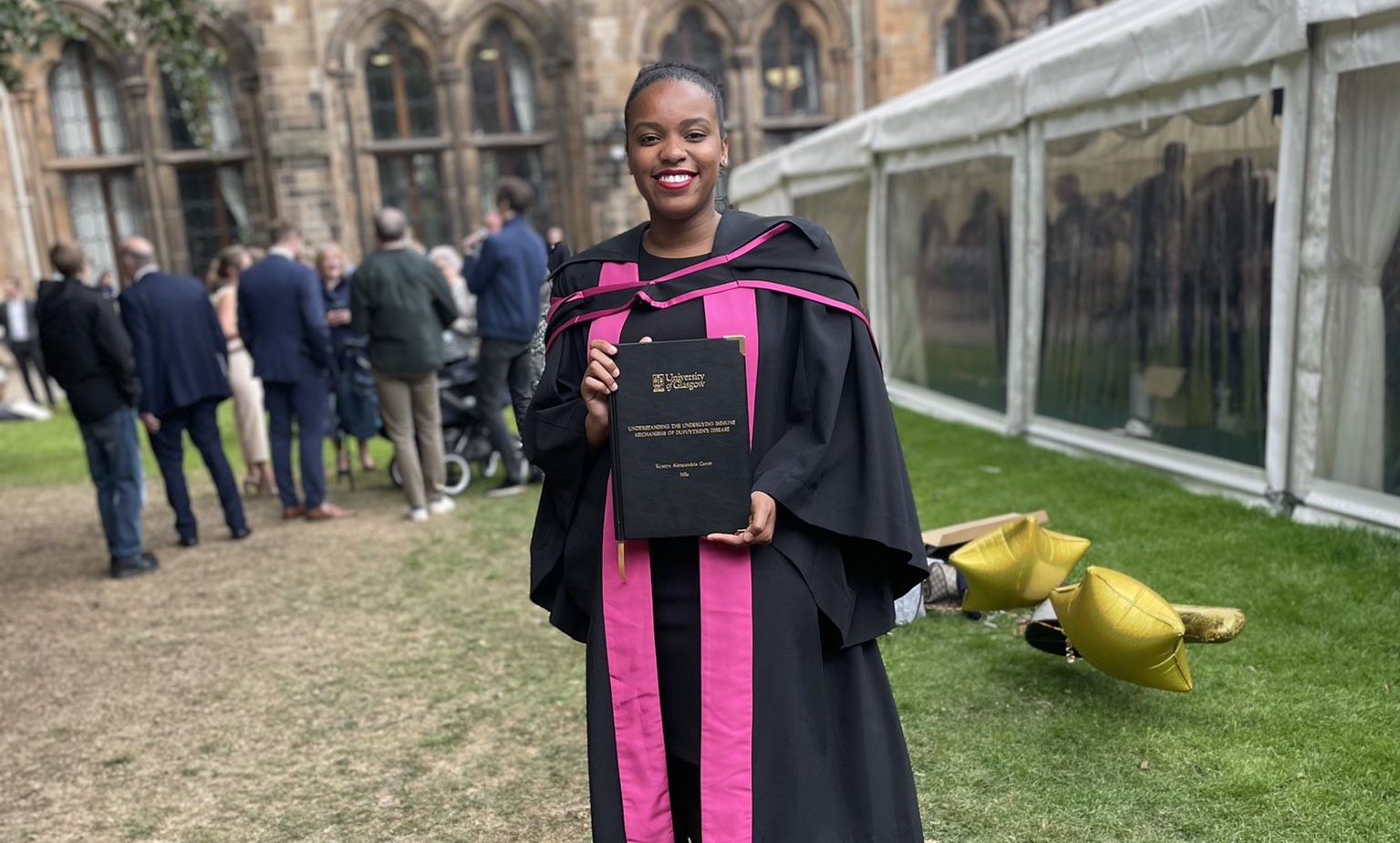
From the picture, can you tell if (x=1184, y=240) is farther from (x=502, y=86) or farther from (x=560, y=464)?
(x=502, y=86)

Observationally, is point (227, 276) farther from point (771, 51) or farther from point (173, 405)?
point (771, 51)

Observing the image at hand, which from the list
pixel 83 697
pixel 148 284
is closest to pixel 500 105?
pixel 148 284

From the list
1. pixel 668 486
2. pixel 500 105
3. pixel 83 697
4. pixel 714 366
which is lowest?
pixel 83 697

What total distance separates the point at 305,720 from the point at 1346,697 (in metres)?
3.75

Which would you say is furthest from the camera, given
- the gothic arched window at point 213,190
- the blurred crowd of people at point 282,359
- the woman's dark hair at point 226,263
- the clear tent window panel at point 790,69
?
the clear tent window panel at point 790,69

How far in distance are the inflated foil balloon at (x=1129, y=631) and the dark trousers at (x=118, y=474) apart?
18.8ft

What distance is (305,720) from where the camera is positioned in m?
4.64

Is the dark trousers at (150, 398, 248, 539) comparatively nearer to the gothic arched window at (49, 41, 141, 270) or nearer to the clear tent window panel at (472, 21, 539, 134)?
the clear tent window panel at (472, 21, 539, 134)

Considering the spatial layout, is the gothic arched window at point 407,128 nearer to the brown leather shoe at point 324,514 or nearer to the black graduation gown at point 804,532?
the brown leather shoe at point 324,514

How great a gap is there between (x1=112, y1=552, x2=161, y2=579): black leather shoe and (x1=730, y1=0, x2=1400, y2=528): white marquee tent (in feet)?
19.8

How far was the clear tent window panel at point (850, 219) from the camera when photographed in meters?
11.6

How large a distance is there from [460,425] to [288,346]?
148 centimetres

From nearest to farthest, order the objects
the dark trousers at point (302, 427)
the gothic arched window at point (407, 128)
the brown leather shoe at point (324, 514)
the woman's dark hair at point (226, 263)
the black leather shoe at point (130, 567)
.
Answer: the black leather shoe at point (130, 567) → the dark trousers at point (302, 427) → the brown leather shoe at point (324, 514) → the woman's dark hair at point (226, 263) → the gothic arched window at point (407, 128)

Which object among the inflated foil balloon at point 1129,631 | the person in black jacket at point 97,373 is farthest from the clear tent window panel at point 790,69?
the inflated foil balloon at point 1129,631
